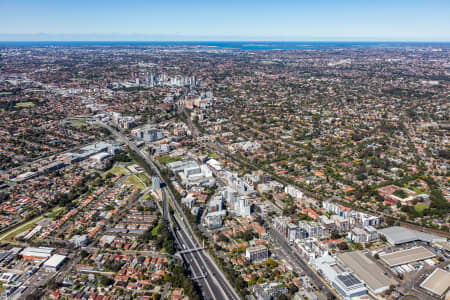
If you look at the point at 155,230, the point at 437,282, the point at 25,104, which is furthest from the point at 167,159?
the point at 25,104

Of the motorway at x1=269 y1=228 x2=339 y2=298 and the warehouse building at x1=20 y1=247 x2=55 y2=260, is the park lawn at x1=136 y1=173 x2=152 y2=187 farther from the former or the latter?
the motorway at x1=269 y1=228 x2=339 y2=298

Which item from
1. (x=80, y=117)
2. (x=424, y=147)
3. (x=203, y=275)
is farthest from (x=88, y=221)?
(x=424, y=147)

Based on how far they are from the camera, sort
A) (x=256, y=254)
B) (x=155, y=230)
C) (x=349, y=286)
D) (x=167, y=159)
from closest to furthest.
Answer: (x=349, y=286) < (x=256, y=254) < (x=155, y=230) < (x=167, y=159)

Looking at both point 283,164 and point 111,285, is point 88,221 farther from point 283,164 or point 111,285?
point 283,164

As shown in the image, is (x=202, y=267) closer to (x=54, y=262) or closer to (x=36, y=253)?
(x=54, y=262)

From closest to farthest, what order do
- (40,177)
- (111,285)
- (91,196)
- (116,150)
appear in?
1. (111,285)
2. (91,196)
3. (40,177)
4. (116,150)

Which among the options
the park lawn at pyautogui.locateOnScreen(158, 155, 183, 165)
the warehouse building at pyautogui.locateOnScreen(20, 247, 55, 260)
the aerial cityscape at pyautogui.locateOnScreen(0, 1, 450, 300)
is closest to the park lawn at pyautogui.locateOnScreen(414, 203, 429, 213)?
the aerial cityscape at pyautogui.locateOnScreen(0, 1, 450, 300)
